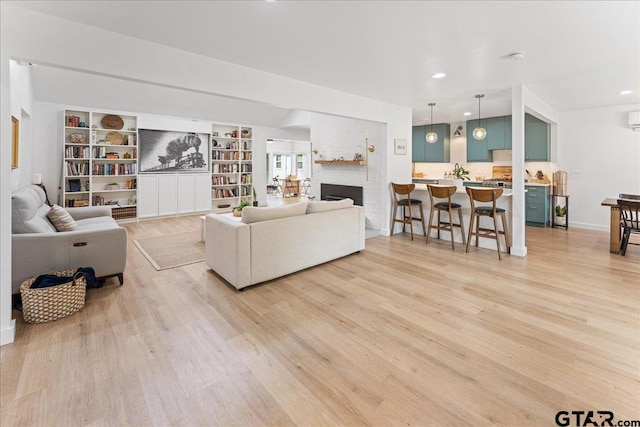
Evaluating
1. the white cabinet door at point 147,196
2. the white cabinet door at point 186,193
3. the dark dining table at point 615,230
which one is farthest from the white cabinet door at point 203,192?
the dark dining table at point 615,230

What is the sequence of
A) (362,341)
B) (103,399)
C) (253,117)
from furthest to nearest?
(253,117), (362,341), (103,399)

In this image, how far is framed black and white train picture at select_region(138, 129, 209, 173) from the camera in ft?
24.1

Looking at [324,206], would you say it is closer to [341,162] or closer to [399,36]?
[399,36]

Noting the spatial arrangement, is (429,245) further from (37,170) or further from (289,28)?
(37,170)

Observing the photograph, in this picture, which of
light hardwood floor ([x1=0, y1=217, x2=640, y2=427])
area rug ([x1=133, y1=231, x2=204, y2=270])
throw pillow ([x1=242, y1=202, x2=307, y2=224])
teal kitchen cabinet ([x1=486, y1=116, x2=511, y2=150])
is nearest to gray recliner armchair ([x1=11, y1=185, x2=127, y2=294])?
light hardwood floor ([x1=0, y1=217, x2=640, y2=427])

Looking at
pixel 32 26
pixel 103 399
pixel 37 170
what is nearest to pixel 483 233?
pixel 103 399

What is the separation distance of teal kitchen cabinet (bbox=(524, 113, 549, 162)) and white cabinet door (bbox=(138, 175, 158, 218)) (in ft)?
27.9

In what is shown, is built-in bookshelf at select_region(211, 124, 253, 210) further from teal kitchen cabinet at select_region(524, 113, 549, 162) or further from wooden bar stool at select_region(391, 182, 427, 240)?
Result: teal kitchen cabinet at select_region(524, 113, 549, 162)

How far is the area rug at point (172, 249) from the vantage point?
14.0 ft

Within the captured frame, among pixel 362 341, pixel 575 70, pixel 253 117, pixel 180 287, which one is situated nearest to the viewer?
pixel 362 341

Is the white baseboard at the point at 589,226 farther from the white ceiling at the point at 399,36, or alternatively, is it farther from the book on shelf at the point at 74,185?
the book on shelf at the point at 74,185

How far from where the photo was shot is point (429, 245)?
5.13 metres

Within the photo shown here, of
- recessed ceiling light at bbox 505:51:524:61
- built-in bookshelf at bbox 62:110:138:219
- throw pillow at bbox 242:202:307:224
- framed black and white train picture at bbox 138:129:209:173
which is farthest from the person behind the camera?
framed black and white train picture at bbox 138:129:209:173

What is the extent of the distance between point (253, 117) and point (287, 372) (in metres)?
7.90
